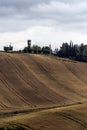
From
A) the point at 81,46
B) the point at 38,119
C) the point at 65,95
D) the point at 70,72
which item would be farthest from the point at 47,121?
the point at 81,46

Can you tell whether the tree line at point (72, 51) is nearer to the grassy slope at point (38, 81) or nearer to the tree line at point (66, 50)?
the tree line at point (66, 50)

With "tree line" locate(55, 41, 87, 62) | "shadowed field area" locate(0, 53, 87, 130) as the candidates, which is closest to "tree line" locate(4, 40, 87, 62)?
"tree line" locate(55, 41, 87, 62)

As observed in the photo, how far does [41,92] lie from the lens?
73500 mm

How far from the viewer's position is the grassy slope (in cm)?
6800

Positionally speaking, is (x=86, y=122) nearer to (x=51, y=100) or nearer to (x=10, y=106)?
(x=10, y=106)

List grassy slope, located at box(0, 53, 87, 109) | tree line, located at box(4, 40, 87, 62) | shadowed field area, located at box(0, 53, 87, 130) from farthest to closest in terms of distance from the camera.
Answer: tree line, located at box(4, 40, 87, 62) → grassy slope, located at box(0, 53, 87, 109) → shadowed field area, located at box(0, 53, 87, 130)

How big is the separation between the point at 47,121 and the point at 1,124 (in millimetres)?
5138

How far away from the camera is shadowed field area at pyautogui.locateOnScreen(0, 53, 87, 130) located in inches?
1895

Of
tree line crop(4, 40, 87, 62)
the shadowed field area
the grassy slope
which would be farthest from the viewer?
tree line crop(4, 40, 87, 62)

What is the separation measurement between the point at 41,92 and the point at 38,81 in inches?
267

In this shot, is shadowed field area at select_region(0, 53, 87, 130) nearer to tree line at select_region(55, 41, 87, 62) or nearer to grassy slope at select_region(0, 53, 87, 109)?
grassy slope at select_region(0, 53, 87, 109)

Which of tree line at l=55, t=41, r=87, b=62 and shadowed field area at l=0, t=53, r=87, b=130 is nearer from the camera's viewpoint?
shadowed field area at l=0, t=53, r=87, b=130

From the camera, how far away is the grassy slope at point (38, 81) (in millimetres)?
68000

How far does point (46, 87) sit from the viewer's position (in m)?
77.8
